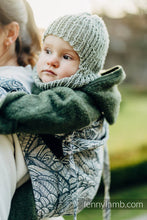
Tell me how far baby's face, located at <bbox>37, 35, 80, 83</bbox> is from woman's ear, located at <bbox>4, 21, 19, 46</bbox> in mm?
241

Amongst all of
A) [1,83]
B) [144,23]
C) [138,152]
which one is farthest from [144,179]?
[144,23]

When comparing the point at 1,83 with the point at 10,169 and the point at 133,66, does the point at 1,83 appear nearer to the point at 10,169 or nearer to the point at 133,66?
the point at 10,169

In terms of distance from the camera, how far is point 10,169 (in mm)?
1233

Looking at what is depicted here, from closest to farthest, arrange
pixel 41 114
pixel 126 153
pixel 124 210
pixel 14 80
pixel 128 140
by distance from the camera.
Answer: pixel 41 114, pixel 14 80, pixel 124 210, pixel 126 153, pixel 128 140

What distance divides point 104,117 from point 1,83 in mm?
505

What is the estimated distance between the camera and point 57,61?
1.37 metres

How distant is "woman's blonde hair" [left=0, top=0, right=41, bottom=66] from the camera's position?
1.53 meters

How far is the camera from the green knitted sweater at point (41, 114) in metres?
1.16

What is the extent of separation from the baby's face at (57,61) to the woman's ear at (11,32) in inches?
9.5

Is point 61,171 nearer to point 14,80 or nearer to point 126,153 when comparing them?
point 14,80

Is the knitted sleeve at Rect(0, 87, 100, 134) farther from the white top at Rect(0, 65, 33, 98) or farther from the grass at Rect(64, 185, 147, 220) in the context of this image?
the grass at Rect(64, 185, 147, 220)

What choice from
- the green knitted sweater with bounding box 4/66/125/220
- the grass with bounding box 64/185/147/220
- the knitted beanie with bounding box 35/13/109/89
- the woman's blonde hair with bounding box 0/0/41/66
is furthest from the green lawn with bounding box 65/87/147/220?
the knitted beanie with bounding box 35/13/109/89

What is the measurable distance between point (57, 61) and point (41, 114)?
30 centimetres

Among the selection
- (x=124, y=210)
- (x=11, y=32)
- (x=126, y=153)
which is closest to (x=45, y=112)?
(x=11, y=32)
